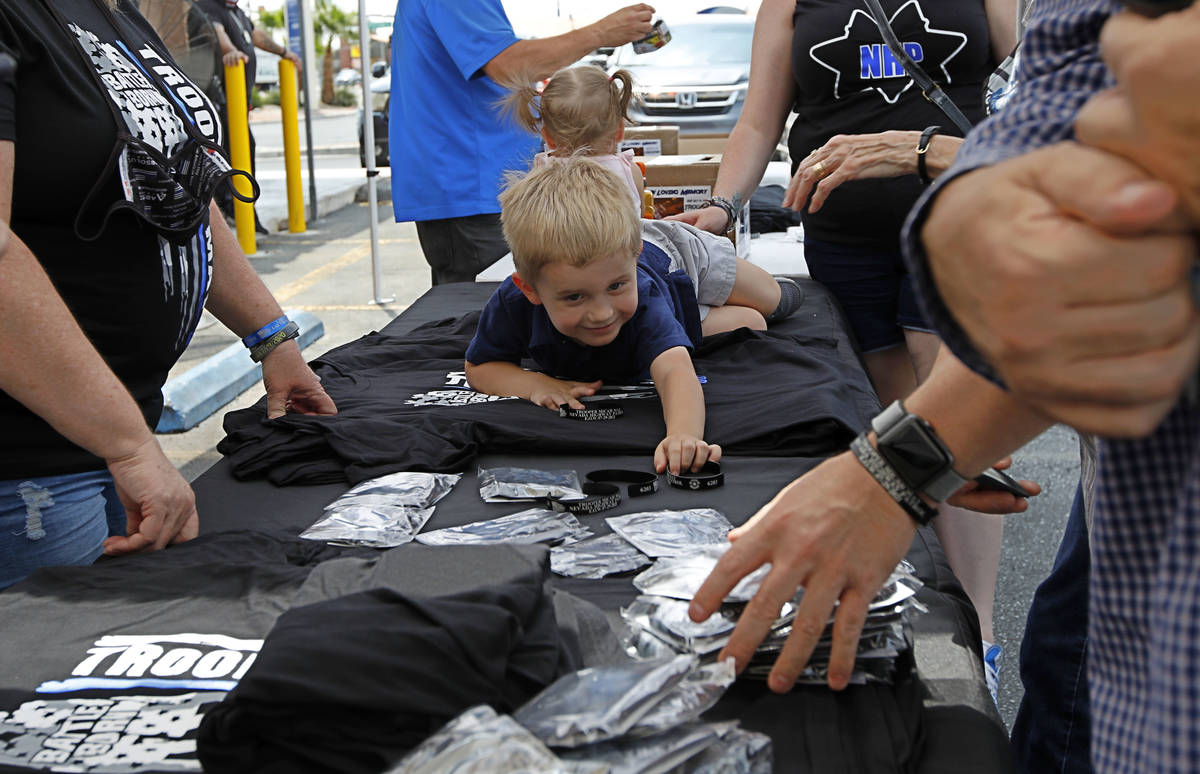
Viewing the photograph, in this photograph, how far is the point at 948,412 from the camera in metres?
1.06

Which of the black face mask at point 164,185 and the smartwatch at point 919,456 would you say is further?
the black face mask at point 164,185

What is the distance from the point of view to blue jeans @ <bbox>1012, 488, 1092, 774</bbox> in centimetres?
159

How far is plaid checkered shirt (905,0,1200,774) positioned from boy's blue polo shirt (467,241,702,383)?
1569mm

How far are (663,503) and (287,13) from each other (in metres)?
10.6

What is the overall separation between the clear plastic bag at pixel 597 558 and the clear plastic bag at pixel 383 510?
0.87 ft

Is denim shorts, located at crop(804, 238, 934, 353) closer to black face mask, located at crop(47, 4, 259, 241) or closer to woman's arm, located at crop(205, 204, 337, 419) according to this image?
woman's arm, located at crop(205, 204, 337, 419)

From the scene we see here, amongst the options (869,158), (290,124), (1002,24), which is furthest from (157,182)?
(290,124)

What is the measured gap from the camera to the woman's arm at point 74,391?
1448mm

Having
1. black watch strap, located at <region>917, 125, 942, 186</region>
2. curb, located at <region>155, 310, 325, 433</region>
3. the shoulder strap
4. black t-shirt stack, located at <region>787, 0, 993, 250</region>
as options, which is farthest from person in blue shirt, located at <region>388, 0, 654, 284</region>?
black watch strap, located at <region>917, 125, 942, 186</region>

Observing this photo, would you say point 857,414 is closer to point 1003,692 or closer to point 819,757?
point 1003,692

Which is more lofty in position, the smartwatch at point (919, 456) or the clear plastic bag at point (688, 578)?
the smartwatch at point (919, 456)

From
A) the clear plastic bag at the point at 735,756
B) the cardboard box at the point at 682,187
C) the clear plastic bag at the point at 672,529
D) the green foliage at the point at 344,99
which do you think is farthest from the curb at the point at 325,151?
the clear plastic bag at the point at 735,756

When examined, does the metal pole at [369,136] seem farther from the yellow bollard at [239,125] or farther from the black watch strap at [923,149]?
the black watch strap at [923,149]

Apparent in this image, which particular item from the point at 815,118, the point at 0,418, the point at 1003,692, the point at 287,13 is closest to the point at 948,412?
the point at 0,418
